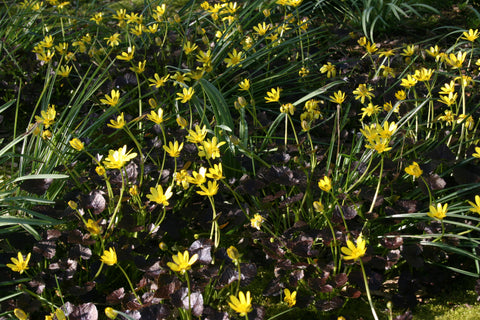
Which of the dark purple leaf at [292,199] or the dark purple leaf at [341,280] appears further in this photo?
the dark purple leaf at [292,199]

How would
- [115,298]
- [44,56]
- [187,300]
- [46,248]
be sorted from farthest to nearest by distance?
[44,56] → [46,248] → [115,298] → [187,300]

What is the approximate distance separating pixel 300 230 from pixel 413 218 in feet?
1.34

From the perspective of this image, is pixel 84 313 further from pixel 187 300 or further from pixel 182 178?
pixel 182 178

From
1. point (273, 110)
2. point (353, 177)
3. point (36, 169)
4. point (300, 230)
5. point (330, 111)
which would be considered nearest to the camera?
point (300, 230)

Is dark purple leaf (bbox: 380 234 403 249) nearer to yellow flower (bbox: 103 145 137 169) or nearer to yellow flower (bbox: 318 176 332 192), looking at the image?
yellow flower (bbox: 318 176 332 192)

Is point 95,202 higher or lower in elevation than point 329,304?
higher

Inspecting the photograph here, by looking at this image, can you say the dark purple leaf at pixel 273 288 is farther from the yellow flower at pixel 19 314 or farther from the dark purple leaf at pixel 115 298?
the yellow flower at pixel 19 314

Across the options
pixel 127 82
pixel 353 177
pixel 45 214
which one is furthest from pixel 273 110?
pixel 45 214

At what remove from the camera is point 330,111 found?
2.69m

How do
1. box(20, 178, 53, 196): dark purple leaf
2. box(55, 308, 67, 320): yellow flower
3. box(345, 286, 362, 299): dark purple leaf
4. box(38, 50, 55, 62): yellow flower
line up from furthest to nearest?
box(38, 50, 55, 62): yellow flower
box(20, 178, 53, 196): dark purple leaf
box(345, 286, 362, 299): dark purple leaf
box(55, 308, 67, 320): yellow flower

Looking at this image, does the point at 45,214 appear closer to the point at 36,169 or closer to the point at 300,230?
the point at 36,169

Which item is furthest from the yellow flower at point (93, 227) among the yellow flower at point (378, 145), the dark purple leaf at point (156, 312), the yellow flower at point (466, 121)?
the yellow flower at point (466, 121)

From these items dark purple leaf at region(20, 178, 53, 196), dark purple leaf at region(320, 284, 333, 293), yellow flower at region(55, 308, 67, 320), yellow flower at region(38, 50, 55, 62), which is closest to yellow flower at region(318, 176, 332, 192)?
dark purple leaf at region(320, 284, 333, 293)

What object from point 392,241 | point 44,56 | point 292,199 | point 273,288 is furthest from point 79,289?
point 44,56
